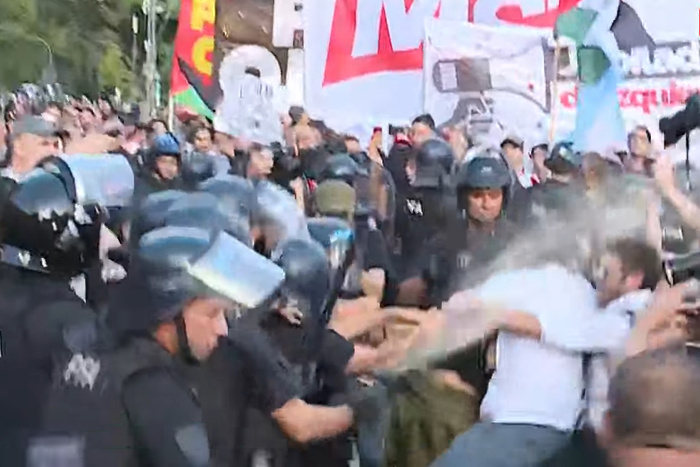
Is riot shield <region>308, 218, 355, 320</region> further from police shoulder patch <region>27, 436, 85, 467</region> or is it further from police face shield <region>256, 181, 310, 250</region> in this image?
police shoulder patch <region>27, 436, 85, 467</region>

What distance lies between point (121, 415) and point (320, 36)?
2.69 feet

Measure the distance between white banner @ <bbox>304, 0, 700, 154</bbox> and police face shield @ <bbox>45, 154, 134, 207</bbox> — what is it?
0.38 metres

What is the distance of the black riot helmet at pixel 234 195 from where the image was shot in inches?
96.0

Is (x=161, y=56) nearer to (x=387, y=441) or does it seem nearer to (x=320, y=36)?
(x=320, y=36)

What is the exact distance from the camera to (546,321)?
2.39 m

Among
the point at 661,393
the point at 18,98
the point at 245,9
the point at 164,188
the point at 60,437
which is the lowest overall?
the point at 60,437

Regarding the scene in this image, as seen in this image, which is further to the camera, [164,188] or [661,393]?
[164,188]

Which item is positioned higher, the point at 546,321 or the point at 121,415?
the point at 546,321

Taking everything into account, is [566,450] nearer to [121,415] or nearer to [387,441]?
[387,441]

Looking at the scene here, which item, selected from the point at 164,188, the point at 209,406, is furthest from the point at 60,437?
the point at 164,188

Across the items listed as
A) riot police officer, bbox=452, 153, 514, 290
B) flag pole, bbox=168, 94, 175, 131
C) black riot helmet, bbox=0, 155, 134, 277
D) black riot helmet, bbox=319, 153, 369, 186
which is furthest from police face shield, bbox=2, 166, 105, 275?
riot police officer, bbox=452, 153, 514, 290

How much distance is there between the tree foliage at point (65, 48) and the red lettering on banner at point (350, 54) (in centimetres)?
33

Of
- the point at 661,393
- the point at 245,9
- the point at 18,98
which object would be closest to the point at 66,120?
the point at 18,98

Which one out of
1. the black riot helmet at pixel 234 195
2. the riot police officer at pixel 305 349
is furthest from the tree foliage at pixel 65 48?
the riot police officer at pixel 305 349
